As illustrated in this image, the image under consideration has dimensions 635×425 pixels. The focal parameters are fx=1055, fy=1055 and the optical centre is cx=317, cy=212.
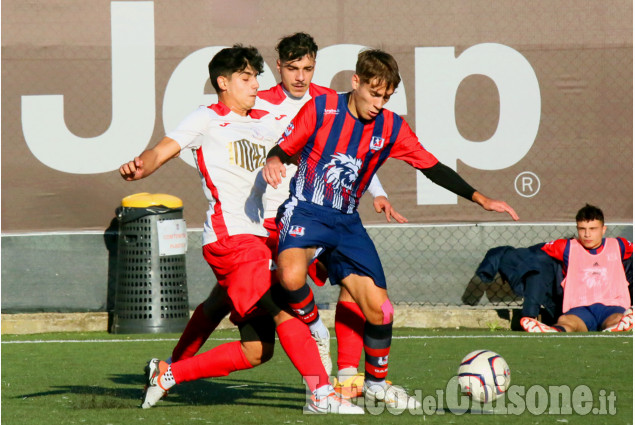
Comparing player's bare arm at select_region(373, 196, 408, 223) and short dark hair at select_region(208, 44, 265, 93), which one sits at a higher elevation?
short dark hair at select_region(208, 44, 265, 93)

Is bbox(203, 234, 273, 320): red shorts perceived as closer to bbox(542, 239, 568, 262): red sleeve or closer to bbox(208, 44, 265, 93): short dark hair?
bbox(208, 44, 265, 93): short dark hair

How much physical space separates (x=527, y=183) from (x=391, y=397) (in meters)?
5.66

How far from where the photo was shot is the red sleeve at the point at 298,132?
572cm

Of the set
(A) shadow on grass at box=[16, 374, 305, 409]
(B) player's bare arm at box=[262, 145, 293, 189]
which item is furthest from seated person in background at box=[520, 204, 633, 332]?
(B) player's bare arm at box=[262, 145, 293, 189]

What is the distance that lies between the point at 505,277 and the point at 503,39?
2.49 metres

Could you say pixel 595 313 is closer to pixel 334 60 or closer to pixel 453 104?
pixel 453 104

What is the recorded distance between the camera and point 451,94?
11.0 meters

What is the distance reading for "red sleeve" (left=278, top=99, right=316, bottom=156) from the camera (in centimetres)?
572

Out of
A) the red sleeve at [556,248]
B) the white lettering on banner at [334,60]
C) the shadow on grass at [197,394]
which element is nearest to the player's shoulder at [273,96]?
the shadow on grass at [197,394]

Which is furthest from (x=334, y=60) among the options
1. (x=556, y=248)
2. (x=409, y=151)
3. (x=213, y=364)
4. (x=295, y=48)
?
(x=213, y=364)

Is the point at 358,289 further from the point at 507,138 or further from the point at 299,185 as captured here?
the point at 507,138

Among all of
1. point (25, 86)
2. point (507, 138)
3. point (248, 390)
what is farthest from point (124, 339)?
point (507, 138)

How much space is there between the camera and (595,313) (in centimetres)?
1034

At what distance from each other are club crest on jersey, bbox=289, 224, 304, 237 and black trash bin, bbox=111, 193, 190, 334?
5.01 meters
